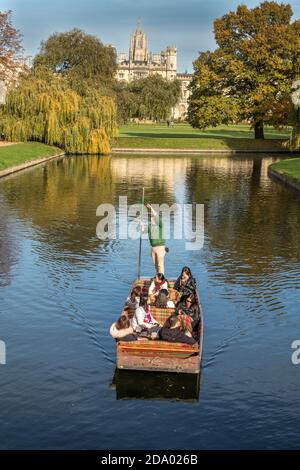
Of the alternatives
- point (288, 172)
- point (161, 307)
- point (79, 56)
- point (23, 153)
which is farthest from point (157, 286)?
point (79, 56)

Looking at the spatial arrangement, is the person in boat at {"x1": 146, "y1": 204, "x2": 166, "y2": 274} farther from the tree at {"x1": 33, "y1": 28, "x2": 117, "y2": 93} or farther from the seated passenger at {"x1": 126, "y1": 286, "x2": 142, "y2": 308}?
the tree at {"x1": 33, "y1": 28, "x2": 117, "y2": 93}

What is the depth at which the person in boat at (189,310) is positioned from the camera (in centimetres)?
1414

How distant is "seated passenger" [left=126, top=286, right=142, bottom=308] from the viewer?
15.2 m

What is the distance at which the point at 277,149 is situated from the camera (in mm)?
84312

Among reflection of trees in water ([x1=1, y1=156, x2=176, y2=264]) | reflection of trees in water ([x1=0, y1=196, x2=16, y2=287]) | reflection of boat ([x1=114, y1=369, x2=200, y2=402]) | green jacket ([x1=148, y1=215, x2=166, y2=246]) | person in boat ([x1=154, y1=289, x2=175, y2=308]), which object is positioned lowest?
reflection of boat ([x1=114, y1=369, x2=200, y2=402])

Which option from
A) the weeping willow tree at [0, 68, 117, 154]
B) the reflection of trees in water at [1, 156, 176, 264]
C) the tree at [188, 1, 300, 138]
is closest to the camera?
the reflection of trees in water at [1, 156, 176, 264]

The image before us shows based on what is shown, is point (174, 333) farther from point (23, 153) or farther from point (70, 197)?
Result: point (23, 153)

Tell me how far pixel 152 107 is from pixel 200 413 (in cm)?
11449

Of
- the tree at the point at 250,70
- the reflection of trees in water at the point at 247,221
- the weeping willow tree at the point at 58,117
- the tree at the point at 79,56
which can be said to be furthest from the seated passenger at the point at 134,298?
the tree at the point at 250,70

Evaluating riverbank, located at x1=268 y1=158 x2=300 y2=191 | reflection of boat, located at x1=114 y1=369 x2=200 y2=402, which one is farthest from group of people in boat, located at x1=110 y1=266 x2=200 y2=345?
riverbank, located at x1=268 y1=158 x2=300 y2=191

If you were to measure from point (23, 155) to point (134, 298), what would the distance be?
43240mm

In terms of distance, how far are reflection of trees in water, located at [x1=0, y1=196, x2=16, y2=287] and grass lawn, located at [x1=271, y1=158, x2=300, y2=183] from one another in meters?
22.9

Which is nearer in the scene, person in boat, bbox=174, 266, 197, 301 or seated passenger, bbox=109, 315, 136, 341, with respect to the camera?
seated passenger, bbox=109, 315, 136, 341

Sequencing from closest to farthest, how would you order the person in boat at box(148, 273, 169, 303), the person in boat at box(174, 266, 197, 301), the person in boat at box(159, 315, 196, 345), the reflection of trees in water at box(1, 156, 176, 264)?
the person in boat at box(159, 315, 196, 345)
the person in boat at box(174, 266, 197, 301)
the person in boat at box(148, 273, 169, 303)
the reflection of trees in water at box(1, 156, 176, 264)
